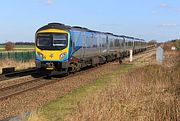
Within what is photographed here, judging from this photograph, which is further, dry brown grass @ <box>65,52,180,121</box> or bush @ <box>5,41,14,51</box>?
bush @ <box>5,41,14,51</box>

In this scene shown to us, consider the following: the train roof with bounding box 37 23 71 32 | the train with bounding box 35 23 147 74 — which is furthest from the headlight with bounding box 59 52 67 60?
the train roof with bounding box 37 23 71 32

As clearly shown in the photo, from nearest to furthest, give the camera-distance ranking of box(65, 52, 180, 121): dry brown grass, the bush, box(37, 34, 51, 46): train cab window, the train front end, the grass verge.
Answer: box(65, 52, 180, 121): dry brown grass < the grass verge < the train front end < box(37, 34, 51, 46): train cab window < the bush

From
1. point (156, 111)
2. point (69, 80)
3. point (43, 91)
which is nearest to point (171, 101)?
point (156, 111)

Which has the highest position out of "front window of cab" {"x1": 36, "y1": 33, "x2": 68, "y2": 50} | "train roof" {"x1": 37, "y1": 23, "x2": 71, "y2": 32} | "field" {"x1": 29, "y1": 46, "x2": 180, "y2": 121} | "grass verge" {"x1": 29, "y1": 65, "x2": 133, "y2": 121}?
"train roof" {"x1": 37, "y1": 23, "x2": 71, "y2": 32}

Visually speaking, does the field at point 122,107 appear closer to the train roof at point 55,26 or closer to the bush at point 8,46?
the train roof at point 55,26

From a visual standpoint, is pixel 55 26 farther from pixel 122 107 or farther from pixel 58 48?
pixel 122 107

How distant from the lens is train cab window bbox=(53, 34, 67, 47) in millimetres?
21219

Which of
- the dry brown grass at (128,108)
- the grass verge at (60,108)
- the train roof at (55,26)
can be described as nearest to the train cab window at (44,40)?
the train roof at (55,26)

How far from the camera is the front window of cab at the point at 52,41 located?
2122 cm

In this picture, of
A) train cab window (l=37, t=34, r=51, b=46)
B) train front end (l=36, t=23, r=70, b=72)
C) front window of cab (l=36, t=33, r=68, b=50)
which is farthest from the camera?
train cab window (l=37, t=34, r=51, b=46)

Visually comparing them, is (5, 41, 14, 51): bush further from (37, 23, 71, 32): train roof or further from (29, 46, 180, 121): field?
(29, 46, 180, 121): field

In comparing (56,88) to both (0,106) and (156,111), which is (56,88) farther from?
(156,111)

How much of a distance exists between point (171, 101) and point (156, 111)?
88cm

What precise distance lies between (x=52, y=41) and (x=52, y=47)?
374 mm
